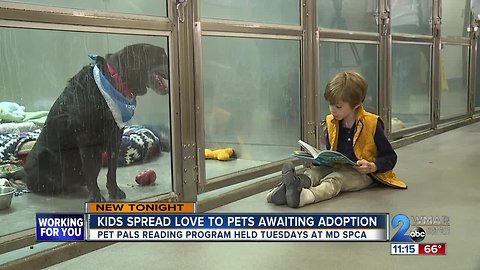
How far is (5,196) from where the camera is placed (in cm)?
158

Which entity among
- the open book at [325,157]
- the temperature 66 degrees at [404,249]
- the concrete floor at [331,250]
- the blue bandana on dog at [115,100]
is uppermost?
the blue bandana on dog at [115,100]

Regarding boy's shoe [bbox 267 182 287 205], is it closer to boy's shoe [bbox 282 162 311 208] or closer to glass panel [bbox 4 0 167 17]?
boy's shoe [bbox 282 162 311 208]

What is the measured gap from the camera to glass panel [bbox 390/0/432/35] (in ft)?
11.3

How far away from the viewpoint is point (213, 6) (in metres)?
2.12

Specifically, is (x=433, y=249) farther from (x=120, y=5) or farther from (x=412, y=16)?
(x=412, y=16)

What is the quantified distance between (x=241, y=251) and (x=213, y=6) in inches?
43.5

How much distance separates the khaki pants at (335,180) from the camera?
1.94m

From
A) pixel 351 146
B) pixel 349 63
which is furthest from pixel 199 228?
pixel 349 63

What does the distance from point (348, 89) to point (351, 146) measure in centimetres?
24

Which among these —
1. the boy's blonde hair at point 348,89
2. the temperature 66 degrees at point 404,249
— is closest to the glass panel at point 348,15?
the boy's blonde hair at point 348,89

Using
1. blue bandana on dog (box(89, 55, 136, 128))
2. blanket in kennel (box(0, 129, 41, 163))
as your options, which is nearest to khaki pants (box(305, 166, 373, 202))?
blue bandana on dog (box(89, 55, 136, 128))

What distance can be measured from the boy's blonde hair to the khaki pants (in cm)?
27

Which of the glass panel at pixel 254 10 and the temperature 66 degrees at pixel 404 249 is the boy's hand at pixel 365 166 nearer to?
the temperature 66 degrees at pixel 404 249

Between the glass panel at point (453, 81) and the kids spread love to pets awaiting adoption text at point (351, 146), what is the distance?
2301mm
